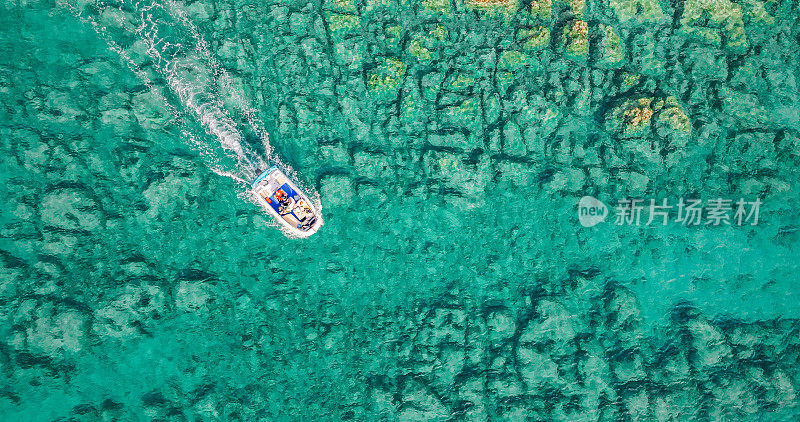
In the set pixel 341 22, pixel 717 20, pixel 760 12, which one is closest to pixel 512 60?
pixel 341 22

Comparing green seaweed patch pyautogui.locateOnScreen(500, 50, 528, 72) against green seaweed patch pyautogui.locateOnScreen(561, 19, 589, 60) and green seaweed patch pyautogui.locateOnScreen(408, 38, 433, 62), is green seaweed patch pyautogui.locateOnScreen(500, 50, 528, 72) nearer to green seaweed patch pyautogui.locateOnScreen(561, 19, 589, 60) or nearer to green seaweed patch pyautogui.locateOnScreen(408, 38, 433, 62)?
green seaweed patch pyautogui.locateOnScreen(561, 19, 589, 60)

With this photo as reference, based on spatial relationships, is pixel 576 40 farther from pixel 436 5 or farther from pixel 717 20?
pixel 717 20

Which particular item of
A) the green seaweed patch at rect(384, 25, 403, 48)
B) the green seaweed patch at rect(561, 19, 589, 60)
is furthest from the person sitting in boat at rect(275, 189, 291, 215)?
the green seaweed patch at rect(561, 19, 589, 60)

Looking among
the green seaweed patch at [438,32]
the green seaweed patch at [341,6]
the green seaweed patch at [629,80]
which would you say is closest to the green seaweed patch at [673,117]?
the green seaweed patch at [629,80]

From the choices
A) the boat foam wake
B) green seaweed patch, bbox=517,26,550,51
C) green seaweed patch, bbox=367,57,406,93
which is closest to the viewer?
the boat foam wake

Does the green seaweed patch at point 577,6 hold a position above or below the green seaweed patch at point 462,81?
above

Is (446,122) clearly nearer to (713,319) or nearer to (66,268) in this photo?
(713,319)

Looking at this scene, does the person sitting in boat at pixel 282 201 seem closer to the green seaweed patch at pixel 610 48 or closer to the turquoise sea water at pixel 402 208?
the turquoise sea water at pixel 402 208

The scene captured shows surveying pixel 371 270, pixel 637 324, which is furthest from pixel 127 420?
pixel 637 324
